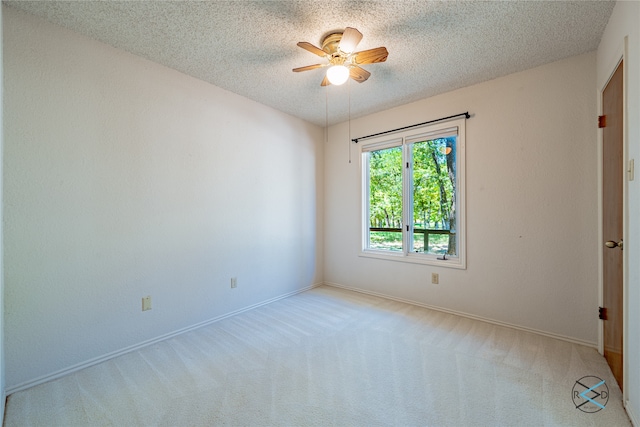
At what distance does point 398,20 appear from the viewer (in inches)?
77.3

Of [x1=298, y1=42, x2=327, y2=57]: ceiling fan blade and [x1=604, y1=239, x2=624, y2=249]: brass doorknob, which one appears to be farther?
[x1=298, y1=42, x2=327, y2=57]: ceiling fan blade

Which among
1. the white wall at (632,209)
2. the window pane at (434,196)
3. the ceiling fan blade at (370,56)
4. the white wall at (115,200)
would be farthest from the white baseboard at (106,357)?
the white wall at (632,209)

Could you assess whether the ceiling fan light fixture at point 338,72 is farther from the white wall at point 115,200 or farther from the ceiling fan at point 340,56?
the white wall at point 115,200

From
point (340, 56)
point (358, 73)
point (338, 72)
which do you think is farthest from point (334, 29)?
point (358, 73)

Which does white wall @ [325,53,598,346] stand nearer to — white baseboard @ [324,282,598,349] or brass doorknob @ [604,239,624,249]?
white baseboard @ [324,282,598,349]

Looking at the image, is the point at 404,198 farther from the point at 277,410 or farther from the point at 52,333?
the point at 52,333

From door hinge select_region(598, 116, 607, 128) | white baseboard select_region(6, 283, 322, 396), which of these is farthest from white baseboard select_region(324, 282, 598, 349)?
door hinge select_region(598, 116, 607, 128)

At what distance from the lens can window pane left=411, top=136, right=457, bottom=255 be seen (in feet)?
10.5

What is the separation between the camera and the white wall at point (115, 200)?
1.86 metres

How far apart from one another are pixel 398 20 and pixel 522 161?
1.76 metres

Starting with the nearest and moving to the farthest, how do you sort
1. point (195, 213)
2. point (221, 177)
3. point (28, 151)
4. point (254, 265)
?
point (28, 151) < point (195, 213) < point (221, 177) < point (254, 265)

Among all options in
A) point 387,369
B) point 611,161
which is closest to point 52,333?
point 387,369

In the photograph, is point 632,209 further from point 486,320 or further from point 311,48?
point 311,48

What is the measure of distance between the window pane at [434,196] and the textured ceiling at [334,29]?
0.74 meters
